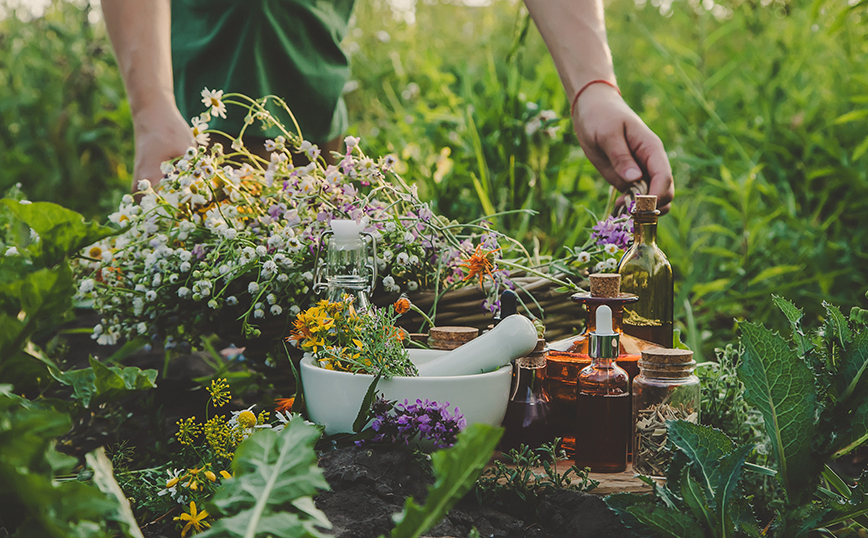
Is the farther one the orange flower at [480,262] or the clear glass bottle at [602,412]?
the orange flower at [480,262]

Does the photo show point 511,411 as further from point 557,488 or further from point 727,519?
point 727,519

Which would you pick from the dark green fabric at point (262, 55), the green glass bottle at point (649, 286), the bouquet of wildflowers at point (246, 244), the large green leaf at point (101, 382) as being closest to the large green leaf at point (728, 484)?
the green glass bottle at point (649, 286)

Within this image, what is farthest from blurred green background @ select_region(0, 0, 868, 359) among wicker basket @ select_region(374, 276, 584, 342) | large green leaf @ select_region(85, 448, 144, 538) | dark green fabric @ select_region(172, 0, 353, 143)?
A: large green leaf @ select_region(85, 448, 144, 538)

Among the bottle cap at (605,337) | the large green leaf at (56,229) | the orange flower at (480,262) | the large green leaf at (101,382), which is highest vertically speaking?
the large green leaf at (56,229)

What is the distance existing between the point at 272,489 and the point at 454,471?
0.57 feet

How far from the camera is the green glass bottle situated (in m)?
1.05

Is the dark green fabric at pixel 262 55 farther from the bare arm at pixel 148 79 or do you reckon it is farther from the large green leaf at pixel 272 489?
the large green leaf at pixel 272 489

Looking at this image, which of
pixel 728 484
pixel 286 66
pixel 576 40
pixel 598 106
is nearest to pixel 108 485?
pixel 728 484

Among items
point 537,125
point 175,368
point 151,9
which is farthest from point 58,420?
point 537,125

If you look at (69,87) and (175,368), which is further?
(69,87)

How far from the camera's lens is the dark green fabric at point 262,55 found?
64.9 inches

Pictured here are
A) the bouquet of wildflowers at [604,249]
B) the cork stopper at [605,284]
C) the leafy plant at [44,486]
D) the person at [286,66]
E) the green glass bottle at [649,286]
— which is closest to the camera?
the leafy plant at [44,486]

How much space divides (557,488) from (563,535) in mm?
62

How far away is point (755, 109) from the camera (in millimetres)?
2635
